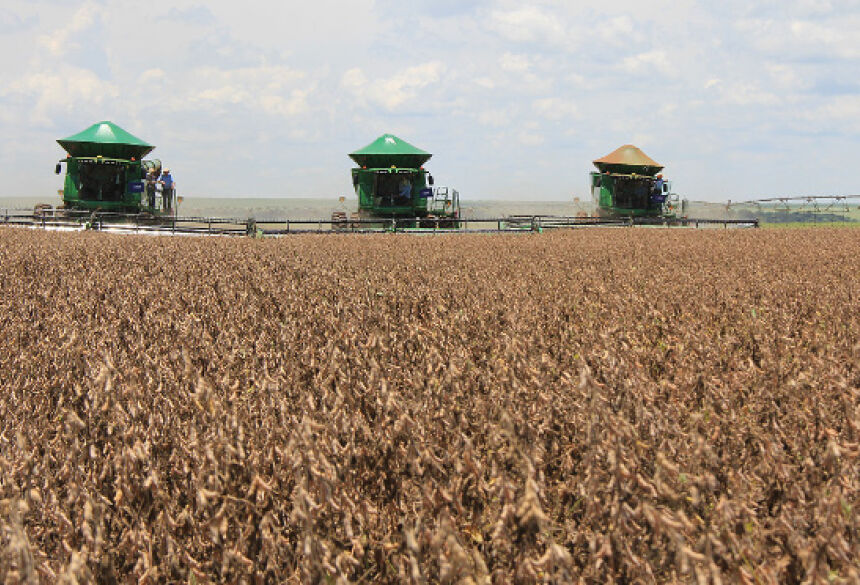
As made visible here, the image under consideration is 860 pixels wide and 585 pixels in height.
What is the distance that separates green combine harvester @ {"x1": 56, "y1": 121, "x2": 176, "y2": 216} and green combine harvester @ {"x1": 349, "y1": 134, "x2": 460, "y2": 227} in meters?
7.62

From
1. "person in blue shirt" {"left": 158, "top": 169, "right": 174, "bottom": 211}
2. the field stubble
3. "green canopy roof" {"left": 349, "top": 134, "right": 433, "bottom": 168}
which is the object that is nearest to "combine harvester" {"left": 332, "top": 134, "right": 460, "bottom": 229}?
"green canopy roof" {"left": 349, "top": 134, "right": 433, "bottom": 168}

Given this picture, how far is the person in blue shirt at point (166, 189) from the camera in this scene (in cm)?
2827

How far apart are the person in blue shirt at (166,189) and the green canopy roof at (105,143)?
1.36 meters


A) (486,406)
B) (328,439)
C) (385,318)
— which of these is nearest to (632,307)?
(385,318)

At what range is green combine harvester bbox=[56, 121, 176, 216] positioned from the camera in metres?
26.3

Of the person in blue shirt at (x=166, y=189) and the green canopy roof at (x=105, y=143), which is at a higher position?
the green canopy roof at (x=105, y=143)

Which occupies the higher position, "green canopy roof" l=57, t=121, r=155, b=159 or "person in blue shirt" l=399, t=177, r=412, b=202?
"green canopy roof" l=57, t=121, r=155, b=159

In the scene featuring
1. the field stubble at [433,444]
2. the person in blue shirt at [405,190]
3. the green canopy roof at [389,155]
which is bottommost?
the field stubble at [433,444]

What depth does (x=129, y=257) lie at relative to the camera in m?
10.9

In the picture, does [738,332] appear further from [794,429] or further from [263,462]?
[263,462]

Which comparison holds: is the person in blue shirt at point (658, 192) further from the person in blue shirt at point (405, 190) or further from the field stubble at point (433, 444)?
the field stubble at point (433, 444)

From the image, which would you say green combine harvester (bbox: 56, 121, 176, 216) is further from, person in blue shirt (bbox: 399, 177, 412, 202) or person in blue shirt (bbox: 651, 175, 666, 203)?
person in blue shirt (bbox: 651, 175, 666, 203)

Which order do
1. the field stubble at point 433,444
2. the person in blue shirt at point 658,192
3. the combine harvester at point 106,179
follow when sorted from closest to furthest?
1. the field stubble at point 433,444
2. the combine harvester at point 106,179
3. the person in blue shirt at point 658,192

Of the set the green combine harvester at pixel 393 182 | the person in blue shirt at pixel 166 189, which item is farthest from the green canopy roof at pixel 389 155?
the person in blue shirt at pixel 166 189
